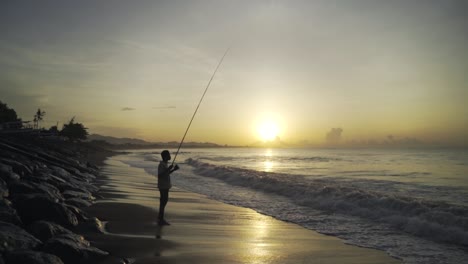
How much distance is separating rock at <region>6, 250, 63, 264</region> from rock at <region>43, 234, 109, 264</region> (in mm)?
588

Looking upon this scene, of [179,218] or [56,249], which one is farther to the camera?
[179,218]

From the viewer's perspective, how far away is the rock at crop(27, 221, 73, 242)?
5543 mm

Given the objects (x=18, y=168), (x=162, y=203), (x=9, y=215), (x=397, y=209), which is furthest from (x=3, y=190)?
(x=397, y=209)

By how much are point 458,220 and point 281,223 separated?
187 inches

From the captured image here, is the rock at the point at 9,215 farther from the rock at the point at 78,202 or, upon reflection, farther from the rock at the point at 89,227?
the rock at the point at 78,202

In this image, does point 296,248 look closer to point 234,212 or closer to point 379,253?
point 379,253

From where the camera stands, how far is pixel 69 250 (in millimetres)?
5074

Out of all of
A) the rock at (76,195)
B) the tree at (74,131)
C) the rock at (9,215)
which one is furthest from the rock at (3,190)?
the tree at (74,131)

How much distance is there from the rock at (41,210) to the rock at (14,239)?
140cm

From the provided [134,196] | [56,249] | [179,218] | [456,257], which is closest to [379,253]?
[456,257]

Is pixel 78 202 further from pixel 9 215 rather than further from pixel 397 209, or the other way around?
pixel 397 209

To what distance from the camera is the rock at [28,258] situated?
4.20 m

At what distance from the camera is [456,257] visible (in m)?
7.04

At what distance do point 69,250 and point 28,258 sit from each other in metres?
0.86
